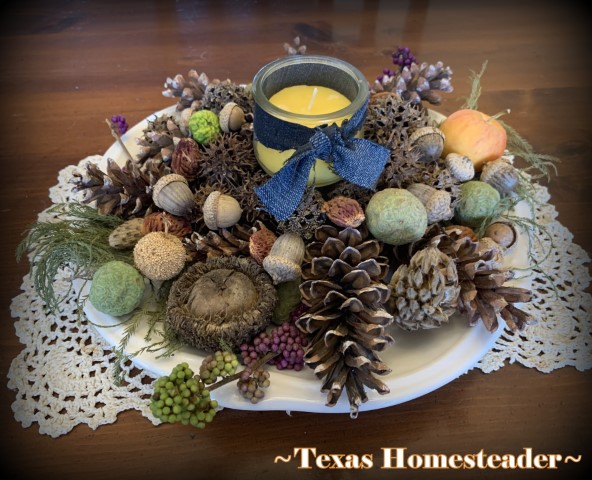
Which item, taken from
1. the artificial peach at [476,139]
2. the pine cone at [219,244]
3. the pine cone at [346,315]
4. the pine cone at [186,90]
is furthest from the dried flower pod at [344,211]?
the pine cone at [186,90]

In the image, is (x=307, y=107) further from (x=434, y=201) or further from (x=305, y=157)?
(x=434, y=201)

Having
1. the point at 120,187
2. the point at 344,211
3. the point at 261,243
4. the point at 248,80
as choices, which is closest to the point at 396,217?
the point at 344,211

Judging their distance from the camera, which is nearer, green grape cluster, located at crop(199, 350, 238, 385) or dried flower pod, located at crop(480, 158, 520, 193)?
green grape cluster, located at crop(199, 350, 238, 385)

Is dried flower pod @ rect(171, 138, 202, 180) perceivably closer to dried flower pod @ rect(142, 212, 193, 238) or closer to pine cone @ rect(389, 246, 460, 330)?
dried flower pod @ rect(142, 212, 193, 238)

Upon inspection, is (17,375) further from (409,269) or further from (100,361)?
(409,269)

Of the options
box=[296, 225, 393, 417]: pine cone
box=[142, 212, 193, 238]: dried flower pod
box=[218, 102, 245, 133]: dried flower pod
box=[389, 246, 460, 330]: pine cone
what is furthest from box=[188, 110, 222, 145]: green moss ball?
box=[389, 246, 460, 330]: pine cone
